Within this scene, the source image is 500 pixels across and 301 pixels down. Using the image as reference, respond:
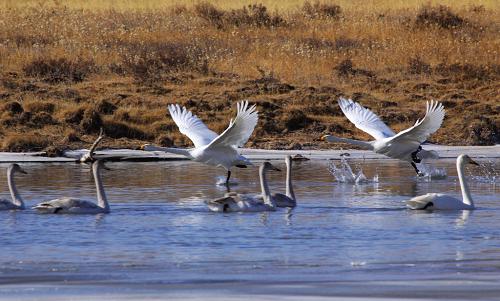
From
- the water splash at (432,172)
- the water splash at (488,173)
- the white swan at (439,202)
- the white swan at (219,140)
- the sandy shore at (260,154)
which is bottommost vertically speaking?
the sandy shore at (260,154)

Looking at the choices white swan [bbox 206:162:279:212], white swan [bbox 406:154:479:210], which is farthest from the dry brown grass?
white swan [bbox 406:154:479:210]

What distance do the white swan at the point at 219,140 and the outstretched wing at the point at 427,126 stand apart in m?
2.14

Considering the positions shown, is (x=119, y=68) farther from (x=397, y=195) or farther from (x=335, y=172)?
(x=397, y=195)

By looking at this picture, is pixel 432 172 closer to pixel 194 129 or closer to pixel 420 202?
pixel 194 129

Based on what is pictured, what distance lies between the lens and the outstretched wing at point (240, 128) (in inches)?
614

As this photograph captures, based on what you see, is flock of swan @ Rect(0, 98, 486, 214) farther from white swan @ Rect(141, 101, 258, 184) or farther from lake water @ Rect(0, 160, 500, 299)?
lake water @ Rect(0, 160, 500, 299)

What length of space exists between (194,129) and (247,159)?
1138mm

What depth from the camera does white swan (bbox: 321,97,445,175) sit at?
1650cm

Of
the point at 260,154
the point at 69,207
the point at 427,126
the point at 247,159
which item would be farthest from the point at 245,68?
the point at 69,207

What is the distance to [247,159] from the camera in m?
17.5

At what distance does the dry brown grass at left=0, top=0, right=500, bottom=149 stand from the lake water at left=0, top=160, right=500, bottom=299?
6.24 metres

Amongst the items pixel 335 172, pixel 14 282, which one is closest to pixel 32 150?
pixel 335 172

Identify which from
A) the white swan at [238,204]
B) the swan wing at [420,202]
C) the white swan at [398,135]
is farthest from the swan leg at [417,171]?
the white swan at [238,204]

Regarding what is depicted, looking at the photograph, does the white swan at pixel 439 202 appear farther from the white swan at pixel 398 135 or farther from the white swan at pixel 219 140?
the white swan at pixel 219 140
